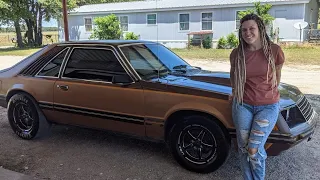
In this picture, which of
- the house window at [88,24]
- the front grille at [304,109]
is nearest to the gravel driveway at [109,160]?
the front grille at [304,109]

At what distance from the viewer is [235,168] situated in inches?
154

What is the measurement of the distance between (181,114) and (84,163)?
1.38 meters

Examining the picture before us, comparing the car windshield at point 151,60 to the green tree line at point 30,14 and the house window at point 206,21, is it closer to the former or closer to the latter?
the house window at point 206,21

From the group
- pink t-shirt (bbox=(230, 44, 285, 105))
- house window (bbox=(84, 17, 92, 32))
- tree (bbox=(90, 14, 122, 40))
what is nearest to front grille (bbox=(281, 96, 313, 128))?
pink t-shirt (bbox=(230, 44, 285, 105))

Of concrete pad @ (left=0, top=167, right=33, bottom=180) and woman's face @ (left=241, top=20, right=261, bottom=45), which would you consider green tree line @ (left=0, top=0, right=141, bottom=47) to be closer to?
concrete pad @ (left=0, top=167, right=33, bottom=180)

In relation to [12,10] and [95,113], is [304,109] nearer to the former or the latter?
[95,113]

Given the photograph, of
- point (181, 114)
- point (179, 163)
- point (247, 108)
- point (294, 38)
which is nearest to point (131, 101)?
point (181, 114)

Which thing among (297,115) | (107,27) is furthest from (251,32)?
(107,27)

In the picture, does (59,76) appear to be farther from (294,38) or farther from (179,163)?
(294,38)

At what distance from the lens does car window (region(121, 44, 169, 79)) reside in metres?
4.23

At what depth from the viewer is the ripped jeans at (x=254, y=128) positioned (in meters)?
2.85

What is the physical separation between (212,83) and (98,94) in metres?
1.46

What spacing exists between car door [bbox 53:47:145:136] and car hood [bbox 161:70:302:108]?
1.69 feet

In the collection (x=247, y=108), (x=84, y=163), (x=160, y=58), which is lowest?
(x=84, y=163)
